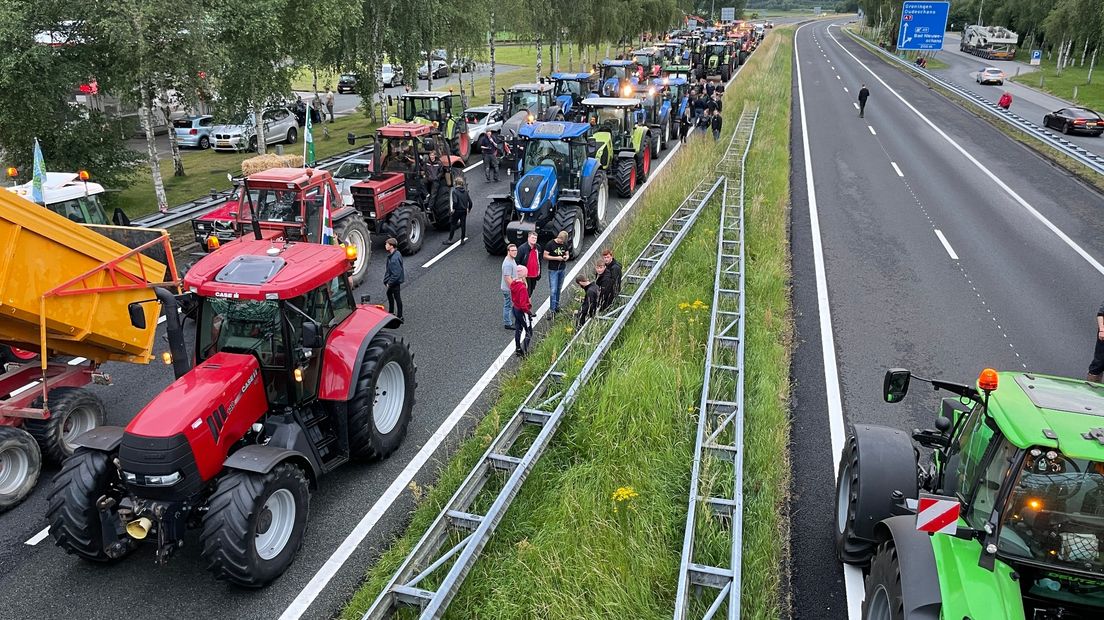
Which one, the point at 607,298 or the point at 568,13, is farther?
the point at 568,13

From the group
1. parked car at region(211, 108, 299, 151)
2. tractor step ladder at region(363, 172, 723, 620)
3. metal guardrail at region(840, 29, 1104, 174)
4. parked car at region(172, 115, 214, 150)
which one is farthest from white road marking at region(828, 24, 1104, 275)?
parked car at region(172, 115, 214, 150)

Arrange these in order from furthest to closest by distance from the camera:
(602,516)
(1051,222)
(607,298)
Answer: (1051,222) → (607,298) → (602,516)

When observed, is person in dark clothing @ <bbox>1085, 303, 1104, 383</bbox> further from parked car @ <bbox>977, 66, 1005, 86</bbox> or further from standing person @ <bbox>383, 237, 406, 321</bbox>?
parked car @ <bbox>977, 66, 1005, 86</bbox>

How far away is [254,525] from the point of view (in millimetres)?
5938

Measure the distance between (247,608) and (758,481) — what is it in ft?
16.4

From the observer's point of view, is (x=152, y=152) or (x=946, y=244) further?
(x=152, y=152)

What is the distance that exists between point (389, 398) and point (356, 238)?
255 inches

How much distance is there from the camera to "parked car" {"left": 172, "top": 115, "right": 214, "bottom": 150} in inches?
1097

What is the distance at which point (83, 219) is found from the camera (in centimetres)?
1209

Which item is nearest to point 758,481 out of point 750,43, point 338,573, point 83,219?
point 338,573

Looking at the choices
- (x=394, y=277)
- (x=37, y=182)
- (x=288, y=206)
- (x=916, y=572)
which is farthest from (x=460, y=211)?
(x=916, y=572)

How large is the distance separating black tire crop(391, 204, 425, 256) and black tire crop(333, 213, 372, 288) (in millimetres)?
823

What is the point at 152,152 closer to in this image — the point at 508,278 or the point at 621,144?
the point at 508,278

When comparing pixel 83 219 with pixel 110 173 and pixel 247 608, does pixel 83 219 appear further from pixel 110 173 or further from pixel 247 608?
pixel 247 608
